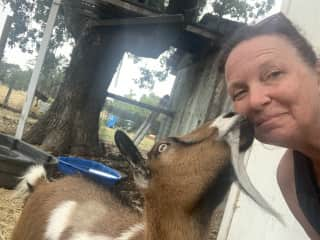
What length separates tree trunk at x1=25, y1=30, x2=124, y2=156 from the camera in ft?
22.2

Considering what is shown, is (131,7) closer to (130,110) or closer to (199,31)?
(199,31)

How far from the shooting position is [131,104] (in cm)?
784

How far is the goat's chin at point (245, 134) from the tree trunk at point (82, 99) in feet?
17.1

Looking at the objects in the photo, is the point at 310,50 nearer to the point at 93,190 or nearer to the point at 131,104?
the point at 93,190

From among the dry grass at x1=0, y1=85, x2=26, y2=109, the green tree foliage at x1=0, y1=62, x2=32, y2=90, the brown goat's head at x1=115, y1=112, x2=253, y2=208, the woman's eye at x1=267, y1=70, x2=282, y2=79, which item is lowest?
the dry grass at x1=0, y1=85, x2=26, y2=109

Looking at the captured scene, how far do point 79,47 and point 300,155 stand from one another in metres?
5.66

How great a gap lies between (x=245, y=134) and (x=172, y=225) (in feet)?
1.38

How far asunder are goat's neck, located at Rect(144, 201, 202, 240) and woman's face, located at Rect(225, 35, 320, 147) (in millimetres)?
→ 461

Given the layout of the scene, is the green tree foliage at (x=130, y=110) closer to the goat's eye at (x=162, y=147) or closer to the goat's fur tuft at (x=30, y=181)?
the goat's fur tuft at (x=30, y=181)

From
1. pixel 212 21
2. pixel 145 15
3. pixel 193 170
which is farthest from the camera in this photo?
pixel 212 21

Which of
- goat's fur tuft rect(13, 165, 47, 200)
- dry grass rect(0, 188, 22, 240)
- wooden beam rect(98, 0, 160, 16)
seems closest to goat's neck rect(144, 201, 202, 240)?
goat's fur tuft rect(13, 165, 47, 200)

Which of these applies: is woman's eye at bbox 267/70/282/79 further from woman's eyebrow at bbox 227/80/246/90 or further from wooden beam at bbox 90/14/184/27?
wooden beam at bbox 90/14/184/27

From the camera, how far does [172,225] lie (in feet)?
5.74

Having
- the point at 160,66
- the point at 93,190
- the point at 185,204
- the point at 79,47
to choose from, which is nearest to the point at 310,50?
the point at 185,204
